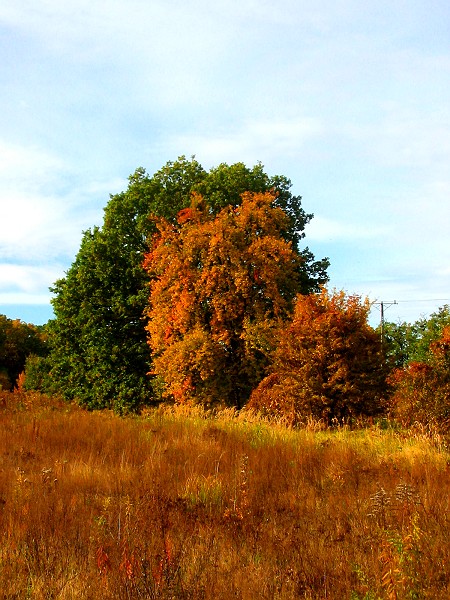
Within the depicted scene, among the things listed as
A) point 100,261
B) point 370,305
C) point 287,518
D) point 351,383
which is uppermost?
point 100,261

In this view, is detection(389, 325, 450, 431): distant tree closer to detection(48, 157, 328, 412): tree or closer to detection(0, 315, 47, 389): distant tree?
detection(48, 157, 328, 412): tree

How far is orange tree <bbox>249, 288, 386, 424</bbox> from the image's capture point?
61.0 ft

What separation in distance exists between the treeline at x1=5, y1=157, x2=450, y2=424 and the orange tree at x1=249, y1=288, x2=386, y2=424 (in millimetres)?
45

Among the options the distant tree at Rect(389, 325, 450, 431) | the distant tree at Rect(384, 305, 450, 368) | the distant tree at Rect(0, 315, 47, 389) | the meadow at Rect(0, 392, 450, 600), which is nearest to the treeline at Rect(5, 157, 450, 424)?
the distant tree at Rect(389, 325, 450, 431)

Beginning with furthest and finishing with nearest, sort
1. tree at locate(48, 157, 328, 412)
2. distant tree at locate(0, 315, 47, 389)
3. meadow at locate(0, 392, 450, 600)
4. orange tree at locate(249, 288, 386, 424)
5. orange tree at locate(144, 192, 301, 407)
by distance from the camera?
1. distant tree at locate(0, 315, 47, 389)
2. tree at locate(48, 157, 328, 412)
3. orange tree at locate(144, 192, 301, 407)
4. orange tree at locate(249, 288, 386, 424)
5. meadow at locate(0, 392, 450, 600)

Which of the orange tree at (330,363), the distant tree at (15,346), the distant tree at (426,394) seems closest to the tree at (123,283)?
the orange tree at (330,363)

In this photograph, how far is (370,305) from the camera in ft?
62.7

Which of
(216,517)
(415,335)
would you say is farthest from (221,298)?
(415,335)

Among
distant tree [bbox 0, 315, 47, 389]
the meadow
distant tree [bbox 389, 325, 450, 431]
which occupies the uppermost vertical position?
distant tree [bbox 0, 315, 47, 389]

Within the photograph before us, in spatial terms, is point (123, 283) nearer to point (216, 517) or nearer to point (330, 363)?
point (330, 363)

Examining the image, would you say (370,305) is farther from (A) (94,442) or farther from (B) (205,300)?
(A) (94,442)

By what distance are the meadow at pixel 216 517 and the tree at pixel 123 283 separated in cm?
1817

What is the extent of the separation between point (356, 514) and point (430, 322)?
46.9 metres

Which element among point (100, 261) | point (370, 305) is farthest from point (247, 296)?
point (100, 261)
